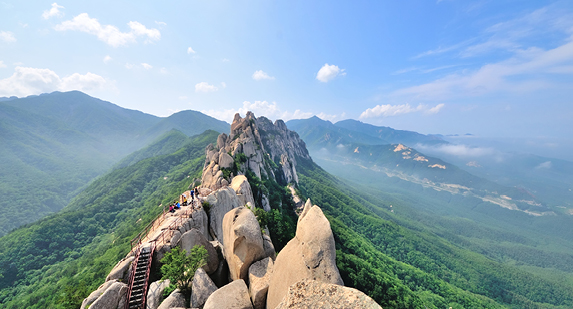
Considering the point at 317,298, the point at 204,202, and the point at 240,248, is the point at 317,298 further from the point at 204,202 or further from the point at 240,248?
the point at 204,202

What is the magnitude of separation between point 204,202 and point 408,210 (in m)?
218

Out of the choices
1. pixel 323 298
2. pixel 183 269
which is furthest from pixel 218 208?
pixel 323 298

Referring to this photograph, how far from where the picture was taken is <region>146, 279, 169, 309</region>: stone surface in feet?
45.5

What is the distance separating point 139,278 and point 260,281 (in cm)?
908

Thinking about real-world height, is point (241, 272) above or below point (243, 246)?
below

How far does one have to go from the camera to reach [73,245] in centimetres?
8212

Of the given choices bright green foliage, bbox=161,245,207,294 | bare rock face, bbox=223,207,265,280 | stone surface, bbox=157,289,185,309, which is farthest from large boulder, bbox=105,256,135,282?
bare rock face, bbox=223,207,265,280

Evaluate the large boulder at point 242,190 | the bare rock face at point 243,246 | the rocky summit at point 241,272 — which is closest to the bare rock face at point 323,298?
the rocky summit at point 241,272

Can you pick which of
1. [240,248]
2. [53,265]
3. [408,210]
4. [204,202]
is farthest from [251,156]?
[408,210]

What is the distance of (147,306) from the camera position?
45.2ft

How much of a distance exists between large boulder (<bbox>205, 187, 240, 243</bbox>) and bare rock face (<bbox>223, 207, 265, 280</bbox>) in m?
8.75

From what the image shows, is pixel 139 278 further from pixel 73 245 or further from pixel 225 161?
pixel 73 245

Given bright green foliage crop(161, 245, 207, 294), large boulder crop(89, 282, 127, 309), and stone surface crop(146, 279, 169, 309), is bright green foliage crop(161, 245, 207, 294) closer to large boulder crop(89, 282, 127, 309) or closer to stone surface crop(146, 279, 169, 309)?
stone surface crop(146, 279, 169, 309)

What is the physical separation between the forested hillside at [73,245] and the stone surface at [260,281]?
3453cm
